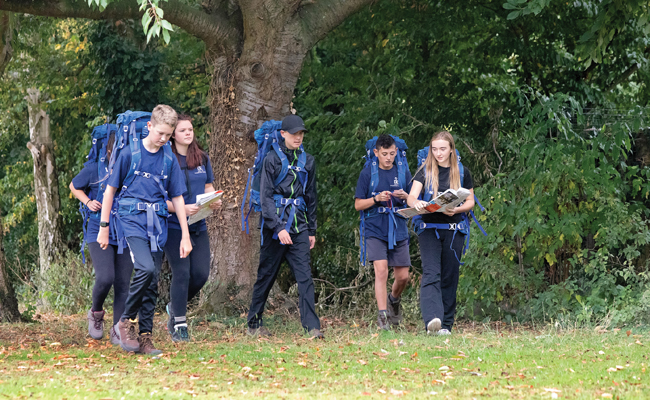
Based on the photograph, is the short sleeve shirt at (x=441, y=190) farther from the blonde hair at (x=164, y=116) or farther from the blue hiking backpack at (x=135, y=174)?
the blonde hair at (x=164, y=116)

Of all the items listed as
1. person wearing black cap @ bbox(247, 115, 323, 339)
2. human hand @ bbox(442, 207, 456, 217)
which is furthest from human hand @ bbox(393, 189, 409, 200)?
person wearing black cap @ bbox(247, 115, 323, 339)

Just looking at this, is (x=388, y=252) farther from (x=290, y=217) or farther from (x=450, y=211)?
(x=290, y=217)

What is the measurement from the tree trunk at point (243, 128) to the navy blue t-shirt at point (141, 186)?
2.92 m

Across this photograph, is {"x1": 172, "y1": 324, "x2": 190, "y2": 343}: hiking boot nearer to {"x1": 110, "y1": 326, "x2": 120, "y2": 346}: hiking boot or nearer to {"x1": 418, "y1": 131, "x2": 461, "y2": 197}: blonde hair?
{"x1": 110, "y1": 326, "x2": 120, "y2": 346}: hiking boot

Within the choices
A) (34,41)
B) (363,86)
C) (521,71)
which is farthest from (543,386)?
(34,41)

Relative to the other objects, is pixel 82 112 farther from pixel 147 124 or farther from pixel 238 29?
pixel 147 124

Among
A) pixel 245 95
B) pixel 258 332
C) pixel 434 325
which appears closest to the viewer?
pixel 434 325

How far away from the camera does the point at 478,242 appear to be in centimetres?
967

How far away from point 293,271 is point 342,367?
1898mm

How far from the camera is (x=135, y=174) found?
6.51 m

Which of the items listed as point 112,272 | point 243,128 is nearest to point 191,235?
point 112,272

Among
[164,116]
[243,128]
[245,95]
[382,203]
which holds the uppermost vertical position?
[245,95]

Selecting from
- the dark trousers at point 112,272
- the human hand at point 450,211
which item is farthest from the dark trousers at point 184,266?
the human hand at point 450,211

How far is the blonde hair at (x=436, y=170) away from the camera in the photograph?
7750mm
